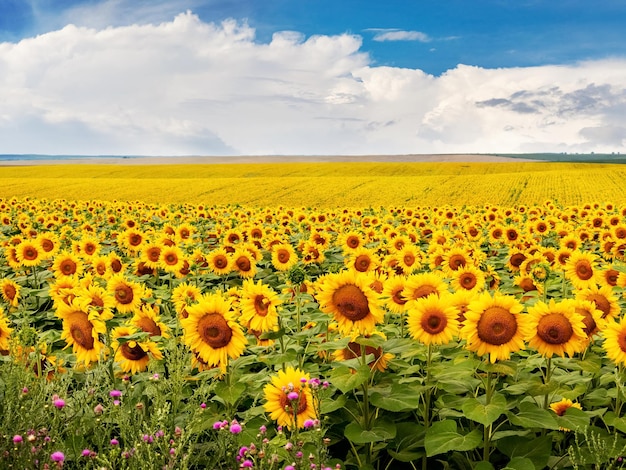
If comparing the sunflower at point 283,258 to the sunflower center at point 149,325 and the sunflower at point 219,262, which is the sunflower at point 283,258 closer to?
the sunflower at point 219,262

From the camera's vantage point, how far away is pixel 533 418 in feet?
12.5

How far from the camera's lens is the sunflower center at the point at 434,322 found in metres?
4.09

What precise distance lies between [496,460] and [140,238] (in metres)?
8.39

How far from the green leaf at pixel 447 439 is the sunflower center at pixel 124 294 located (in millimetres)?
3745

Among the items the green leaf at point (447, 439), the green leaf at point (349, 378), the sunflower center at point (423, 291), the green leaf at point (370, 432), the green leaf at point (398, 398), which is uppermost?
the sunflower center at point (423, 291)

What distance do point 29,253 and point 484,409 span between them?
26.5 feet

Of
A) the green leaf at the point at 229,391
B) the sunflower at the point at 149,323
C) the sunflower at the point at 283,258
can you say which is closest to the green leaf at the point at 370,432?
the green leaf at the point at 229,391

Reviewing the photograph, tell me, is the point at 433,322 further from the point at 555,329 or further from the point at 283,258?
the point at 283,258

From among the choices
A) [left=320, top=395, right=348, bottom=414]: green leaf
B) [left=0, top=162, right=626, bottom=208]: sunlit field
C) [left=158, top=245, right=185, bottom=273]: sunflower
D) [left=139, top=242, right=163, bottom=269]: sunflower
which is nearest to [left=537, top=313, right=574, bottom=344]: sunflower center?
[left=320, top=395, right=348, bottom=414]: green leaf

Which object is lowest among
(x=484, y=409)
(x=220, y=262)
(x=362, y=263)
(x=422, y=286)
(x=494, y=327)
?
(x=484, y=409)

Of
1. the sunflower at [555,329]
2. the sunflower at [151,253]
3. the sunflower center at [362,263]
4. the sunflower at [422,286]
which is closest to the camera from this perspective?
the sunflower at [555,329]

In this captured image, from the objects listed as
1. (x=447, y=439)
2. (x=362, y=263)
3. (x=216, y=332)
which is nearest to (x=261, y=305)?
(x=216, y=332)

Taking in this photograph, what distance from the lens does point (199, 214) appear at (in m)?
17.8

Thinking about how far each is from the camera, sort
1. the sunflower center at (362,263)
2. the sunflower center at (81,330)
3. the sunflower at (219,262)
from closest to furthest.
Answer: the sunflower center at (81,330), the sunflower center at (362,263), the sunflower at (219,262)
